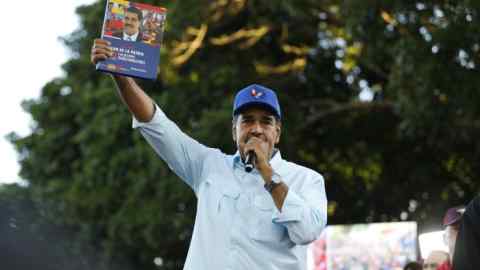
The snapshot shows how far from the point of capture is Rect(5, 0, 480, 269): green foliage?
18562 millimetres

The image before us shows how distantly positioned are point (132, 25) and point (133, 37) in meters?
0.06

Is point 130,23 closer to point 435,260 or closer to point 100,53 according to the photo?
point 100,53

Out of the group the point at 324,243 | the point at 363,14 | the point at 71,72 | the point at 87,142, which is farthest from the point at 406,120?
the point at 71,72

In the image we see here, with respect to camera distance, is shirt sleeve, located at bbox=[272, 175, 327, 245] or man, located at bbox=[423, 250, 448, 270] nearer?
shirt sleeve, located at bbox=[272, 175, 327, 245]

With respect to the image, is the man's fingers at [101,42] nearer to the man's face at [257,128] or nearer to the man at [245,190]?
the man at [245,190]

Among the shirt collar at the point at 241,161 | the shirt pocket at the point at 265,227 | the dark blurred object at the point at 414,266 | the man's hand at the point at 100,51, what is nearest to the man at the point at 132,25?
the man's hand at the point at 100,51

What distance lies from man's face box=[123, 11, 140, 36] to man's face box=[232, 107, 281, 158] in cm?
59

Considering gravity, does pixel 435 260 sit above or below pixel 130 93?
below

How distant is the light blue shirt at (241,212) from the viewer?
381cm

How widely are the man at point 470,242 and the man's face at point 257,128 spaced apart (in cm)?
132

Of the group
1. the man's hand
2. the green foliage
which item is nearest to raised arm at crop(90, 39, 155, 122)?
the man's hand

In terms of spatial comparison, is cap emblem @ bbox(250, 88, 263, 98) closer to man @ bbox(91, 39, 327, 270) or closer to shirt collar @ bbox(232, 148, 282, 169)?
man @ bbox(91, 39, 327, 270)

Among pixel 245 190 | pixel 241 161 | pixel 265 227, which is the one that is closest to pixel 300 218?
pixel 265 227

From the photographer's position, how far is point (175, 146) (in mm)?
4191
